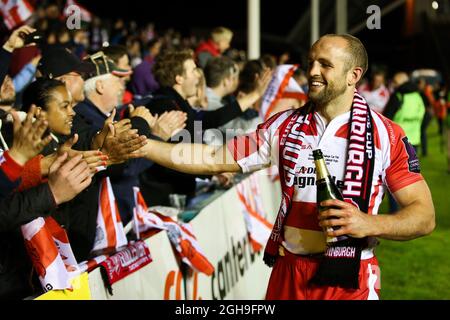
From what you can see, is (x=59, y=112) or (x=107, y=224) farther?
(x=107, y=224)

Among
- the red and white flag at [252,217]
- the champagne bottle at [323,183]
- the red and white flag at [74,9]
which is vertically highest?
the red and white flag at [74,9]

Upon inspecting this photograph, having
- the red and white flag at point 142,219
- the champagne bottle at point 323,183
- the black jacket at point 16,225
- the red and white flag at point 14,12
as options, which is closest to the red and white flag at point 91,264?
the black jacket at point 16,225

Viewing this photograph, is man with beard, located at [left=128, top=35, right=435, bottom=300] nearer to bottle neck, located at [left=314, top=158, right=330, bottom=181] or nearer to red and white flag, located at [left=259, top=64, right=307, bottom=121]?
bottle neck, located at [left=314, top=158, right=330, bottom=181]

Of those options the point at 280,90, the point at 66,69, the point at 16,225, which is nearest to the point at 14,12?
the point at 66,69

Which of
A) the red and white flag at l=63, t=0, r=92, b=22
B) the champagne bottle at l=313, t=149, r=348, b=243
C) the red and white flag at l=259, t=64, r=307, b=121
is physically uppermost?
the red and white flag at l=63, t=0, r=92, b=22

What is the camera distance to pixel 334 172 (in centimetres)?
418

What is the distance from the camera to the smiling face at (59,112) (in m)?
4.81

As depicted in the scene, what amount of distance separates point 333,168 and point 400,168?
0.36 metres

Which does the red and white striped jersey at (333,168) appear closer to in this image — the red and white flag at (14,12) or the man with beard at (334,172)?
the man with beard at (334,172)

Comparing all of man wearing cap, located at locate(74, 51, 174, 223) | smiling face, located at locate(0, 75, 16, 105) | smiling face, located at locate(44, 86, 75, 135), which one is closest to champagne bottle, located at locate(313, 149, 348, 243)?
smiling face, located at locate(44, 86, 75, 135)

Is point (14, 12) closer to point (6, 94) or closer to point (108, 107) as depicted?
point (6, 94)

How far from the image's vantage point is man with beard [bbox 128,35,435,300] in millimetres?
4074

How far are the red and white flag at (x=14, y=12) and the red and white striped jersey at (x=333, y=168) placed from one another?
464 cm

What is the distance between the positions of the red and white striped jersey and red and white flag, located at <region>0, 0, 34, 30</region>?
464 centimetres
